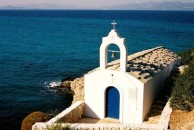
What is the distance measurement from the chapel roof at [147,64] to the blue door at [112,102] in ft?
4.19

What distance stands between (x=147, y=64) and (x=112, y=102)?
3.75 m

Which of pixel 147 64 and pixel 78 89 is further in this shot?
pixel 78 89

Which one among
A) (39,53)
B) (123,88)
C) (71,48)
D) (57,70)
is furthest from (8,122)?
(71,48)

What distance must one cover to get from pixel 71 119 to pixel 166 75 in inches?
309

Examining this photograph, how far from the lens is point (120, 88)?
722 inches

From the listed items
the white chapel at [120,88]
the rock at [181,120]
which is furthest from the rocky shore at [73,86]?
the rock at [181,120]

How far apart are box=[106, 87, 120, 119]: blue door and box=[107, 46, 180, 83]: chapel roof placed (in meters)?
1.28

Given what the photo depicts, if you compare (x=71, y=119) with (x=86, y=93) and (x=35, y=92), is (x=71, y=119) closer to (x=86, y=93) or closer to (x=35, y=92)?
(x=86, y=93)

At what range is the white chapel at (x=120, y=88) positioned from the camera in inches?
705

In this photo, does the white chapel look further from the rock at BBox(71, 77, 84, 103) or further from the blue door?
the rock at BBox(71, 77, 84, 103)

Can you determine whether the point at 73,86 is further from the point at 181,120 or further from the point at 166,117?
the point at 181,120

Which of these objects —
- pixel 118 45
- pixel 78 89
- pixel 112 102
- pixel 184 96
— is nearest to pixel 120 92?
pixel 112 102

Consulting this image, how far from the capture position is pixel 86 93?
64.5 ft

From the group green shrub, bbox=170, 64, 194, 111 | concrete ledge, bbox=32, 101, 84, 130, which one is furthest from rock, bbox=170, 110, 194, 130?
concrete ledge, bbox=32, 101, 84, 130
